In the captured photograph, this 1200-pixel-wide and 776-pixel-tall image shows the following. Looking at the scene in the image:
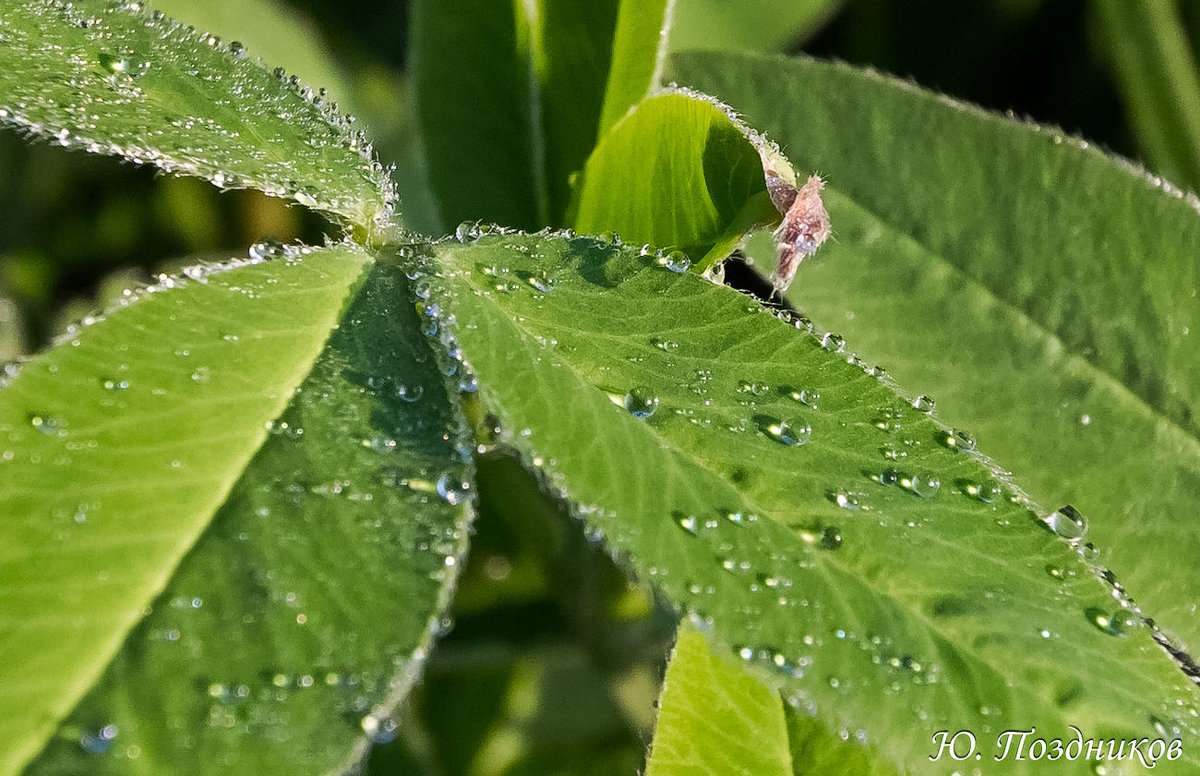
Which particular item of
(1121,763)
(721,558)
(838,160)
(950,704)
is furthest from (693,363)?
(838,160)

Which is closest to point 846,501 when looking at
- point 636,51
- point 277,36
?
point 636,51

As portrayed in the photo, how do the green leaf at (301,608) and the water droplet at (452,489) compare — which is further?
the water droplet at (452,489)

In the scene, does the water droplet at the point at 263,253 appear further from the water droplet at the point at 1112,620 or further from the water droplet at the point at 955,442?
the water droplet at the point at 1112,620

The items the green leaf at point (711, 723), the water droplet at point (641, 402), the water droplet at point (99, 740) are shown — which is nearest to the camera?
the water droplet at point (99, 740)

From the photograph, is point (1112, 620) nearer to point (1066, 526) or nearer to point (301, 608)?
point (1066, 526)

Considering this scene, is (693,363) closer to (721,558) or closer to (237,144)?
(721,558)

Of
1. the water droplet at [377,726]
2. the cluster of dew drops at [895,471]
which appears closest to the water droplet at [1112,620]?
the cluster of dew drops at [895,471]

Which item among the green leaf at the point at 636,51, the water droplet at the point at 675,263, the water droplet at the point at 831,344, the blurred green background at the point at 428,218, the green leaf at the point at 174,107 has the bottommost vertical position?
the blurred green background at the point at 428,218
